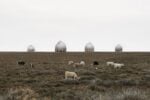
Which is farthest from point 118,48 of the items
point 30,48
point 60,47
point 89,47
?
point 30,48

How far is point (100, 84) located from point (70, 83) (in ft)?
6.81

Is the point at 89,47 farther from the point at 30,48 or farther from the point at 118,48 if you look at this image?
the point at 30,48

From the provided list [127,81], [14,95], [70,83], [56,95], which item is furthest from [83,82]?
[14,95]

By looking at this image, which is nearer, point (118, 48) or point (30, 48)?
point (118, 48)

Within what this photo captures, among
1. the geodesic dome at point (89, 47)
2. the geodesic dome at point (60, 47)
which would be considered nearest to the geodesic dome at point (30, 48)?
the geodesic dome at point (60, 47)

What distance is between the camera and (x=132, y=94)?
12672 mm

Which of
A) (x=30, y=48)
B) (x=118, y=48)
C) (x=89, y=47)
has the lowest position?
(x=118, y=48)

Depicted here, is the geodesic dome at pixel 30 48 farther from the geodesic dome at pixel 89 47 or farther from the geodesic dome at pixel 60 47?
the geodesic dome at pixel 89 47

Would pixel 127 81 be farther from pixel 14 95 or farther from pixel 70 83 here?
pixel 14 95

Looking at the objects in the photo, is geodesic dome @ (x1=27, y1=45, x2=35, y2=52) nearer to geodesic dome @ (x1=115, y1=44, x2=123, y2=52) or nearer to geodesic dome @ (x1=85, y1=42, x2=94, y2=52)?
geodesic dome @ (x1=85, y1=42, x2=94, y2=52)

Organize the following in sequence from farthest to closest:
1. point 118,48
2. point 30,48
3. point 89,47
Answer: point 30,48
point 118,48
point 89,47

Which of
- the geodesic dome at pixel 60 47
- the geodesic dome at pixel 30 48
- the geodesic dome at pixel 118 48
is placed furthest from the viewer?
the geodesic dome at pixel 30 48

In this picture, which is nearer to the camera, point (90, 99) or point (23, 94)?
point (90, 99)

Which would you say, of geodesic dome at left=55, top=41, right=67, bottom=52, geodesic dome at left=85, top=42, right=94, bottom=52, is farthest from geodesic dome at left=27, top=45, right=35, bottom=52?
geodesic dome at left=85, top=42, right=94, bottom=52
